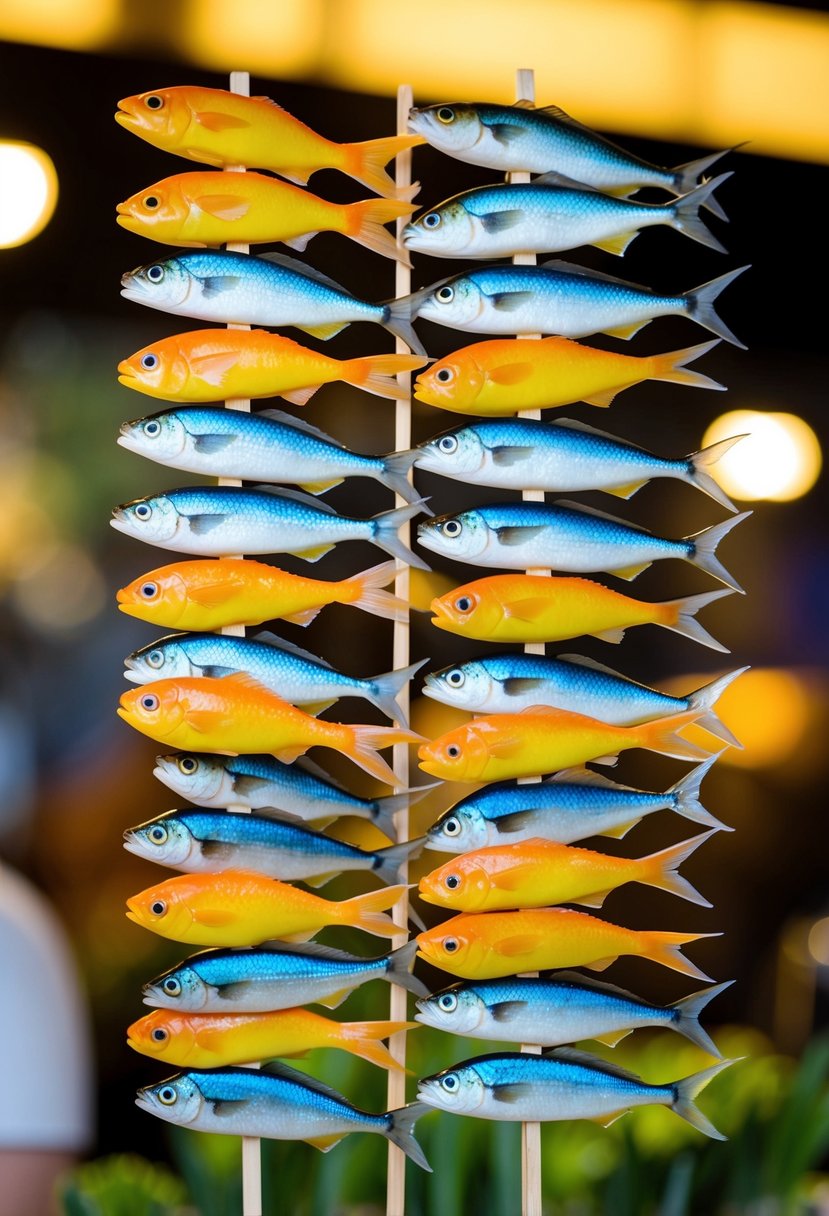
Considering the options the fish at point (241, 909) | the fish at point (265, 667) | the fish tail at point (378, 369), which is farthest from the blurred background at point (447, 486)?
the fish tail at point (378, 369)

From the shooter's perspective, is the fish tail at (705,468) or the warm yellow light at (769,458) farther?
the warm yellow light at (769,458)

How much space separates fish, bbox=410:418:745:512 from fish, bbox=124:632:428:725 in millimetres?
178

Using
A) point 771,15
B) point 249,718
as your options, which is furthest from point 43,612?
point 771,15

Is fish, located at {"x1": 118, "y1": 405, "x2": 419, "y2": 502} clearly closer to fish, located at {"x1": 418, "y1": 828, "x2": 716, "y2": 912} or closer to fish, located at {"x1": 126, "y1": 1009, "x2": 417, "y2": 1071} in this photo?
fish, located at {"x1": 418, "y1": 828, "x2": 716, "y2": 912}

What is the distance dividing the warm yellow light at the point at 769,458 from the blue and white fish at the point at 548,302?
890 millimetres

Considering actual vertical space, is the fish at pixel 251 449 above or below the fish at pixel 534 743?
above

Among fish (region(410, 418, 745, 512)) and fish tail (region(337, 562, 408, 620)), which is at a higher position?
fish (region(410, 418, 745, 512))

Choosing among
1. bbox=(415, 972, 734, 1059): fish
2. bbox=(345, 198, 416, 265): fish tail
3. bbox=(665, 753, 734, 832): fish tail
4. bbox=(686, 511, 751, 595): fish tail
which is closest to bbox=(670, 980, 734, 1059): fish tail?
bbox=(415, 972, 734, 1059): fish

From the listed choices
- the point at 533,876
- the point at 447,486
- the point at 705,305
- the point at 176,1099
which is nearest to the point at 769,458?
the point at 447,486

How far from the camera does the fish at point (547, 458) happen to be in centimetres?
123

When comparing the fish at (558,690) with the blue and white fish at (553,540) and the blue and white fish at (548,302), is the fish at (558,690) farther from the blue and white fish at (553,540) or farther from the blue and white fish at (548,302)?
the blue and white fish at (548,302)

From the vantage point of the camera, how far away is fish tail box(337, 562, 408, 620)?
123 centimetres

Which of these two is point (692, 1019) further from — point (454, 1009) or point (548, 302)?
point (548, 302)

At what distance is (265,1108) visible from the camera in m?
1.19
